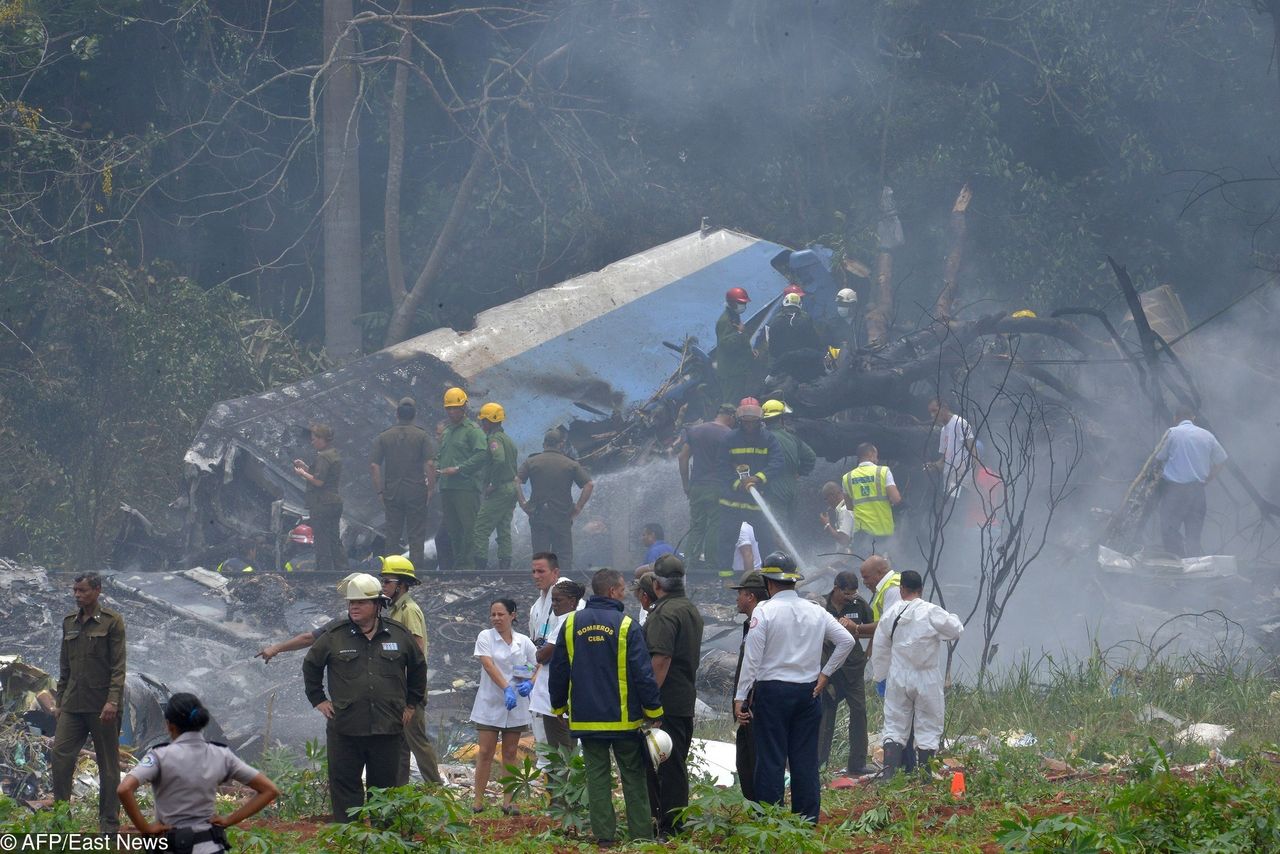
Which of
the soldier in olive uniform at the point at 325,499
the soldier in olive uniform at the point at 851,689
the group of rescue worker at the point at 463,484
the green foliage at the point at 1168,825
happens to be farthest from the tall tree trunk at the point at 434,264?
the green foliage at the point at 1168,825

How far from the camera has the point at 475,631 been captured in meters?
11.3

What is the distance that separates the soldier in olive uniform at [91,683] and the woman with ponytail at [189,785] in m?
2.70

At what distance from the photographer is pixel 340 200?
58.5ft

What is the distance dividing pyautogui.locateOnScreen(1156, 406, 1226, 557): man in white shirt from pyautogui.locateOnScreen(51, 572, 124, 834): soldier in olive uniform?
9.63 metres

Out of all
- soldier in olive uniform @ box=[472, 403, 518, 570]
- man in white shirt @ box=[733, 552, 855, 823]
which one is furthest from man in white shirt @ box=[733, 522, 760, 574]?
man in white shirt @ box=[733, 552, 855, 823]

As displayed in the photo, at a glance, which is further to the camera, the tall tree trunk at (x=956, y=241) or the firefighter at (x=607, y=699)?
the tall tree trunk at (x=956, y=241)

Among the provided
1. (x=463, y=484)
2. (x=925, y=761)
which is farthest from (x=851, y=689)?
(x=463, y=484)

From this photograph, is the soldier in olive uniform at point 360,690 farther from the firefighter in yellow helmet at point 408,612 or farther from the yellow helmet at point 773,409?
the yellow helmet at point 773,409

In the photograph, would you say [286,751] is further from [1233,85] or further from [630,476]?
[1233,85]

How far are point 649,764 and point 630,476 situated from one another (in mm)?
8293

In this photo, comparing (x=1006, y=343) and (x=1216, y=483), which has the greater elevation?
(x=1006, y=343)

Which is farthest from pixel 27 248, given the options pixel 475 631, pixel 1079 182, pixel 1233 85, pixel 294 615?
pixel 1233 85

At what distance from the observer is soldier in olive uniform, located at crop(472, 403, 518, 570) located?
12.4 meters

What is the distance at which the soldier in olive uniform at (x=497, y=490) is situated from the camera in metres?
12.4
